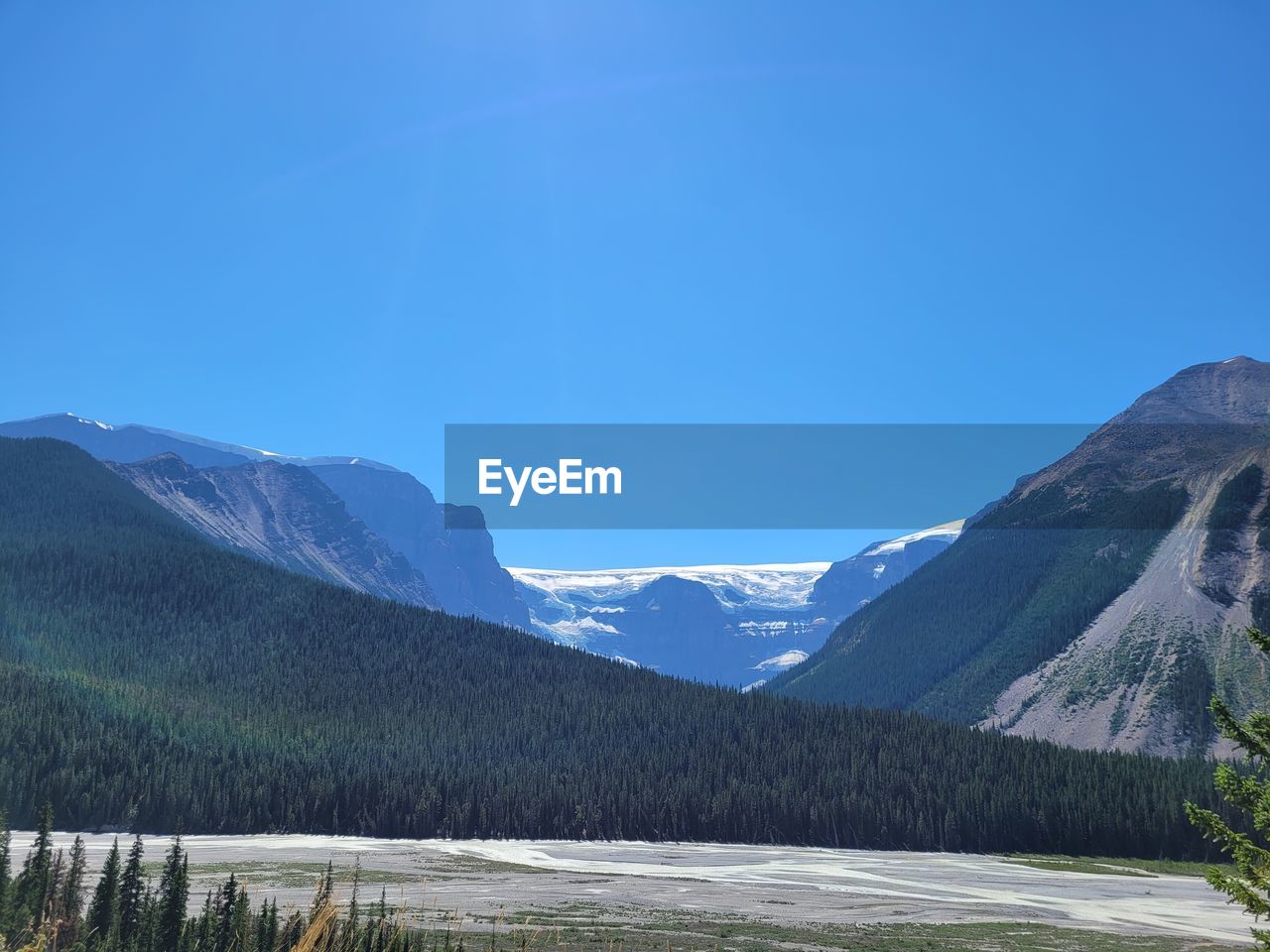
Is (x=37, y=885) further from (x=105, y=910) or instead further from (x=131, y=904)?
(x=131, y=904)

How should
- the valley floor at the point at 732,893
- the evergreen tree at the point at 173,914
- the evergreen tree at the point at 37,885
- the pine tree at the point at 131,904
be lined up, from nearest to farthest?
the evergreen tree at the point at 37,885, the evergreen tree at the point at 173,914, the pine tree at the point at 131,904, the valley floor at the point at 732,893

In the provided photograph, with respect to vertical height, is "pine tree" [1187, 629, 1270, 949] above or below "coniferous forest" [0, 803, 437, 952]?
above

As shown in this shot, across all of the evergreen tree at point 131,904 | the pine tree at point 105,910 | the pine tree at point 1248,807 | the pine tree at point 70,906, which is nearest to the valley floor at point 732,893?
the evergreen tree at point 131,904

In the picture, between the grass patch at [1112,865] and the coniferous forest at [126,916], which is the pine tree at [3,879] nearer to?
the coniferous forest at [126,916]

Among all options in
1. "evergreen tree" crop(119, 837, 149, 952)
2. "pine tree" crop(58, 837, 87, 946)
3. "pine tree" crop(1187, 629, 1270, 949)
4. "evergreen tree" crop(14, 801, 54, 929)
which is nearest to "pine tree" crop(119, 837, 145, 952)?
"evergreen tree" crop(119, 837, 149, 952)

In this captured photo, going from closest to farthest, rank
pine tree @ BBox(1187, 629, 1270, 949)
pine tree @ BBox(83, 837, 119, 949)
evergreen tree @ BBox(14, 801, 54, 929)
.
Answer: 1. pine tree @ BBox(1187, 629, 1270, 949)
2. evergreen tree @ BBox(14, 801, 54, 929)
3. pine tree @ BBox(83, 837, 119, 949)

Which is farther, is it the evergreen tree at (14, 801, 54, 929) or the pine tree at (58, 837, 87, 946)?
the evergreen tree at (14, 801, 54, 929)

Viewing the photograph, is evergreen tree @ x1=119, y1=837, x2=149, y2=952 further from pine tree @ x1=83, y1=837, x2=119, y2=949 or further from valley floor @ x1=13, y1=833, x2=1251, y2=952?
valley floor @ x1=13, y1=833, x2=1251, y2=952

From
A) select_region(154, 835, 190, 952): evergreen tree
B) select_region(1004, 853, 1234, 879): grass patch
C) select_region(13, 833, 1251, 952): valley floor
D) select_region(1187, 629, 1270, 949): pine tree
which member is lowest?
select_region(1004, 853, 1234, 879): grass patch

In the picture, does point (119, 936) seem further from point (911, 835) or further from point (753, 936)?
point (911, 835)

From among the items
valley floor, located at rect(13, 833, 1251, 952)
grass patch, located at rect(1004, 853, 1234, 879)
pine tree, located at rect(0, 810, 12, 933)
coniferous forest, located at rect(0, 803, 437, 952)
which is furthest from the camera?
grass patch, located at rect(1004, 853, 1234, 879)
